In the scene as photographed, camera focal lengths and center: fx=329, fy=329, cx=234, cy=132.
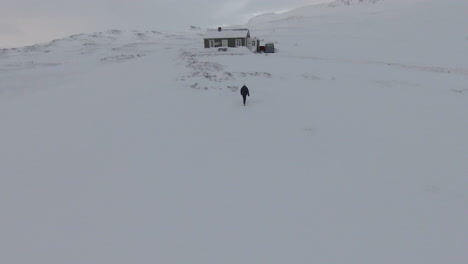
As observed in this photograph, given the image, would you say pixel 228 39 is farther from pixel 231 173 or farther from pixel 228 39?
pixel 231 173

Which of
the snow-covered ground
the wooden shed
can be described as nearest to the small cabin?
the wooden shed

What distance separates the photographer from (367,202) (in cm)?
991

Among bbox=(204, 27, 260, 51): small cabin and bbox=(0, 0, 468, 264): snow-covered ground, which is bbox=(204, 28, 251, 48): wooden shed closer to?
bbox=(204, 27, 260, 51): small cabin

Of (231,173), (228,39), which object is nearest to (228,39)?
(228,39)

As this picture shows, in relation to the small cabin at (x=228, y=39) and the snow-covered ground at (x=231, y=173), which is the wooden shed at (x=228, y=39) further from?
the snow-covered ground at (x=231, y=173)

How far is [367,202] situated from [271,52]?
36566 mm

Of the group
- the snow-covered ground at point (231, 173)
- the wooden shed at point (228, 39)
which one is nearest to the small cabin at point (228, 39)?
the wooden shed at point (228, 39)

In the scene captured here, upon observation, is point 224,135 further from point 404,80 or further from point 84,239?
point 404,80

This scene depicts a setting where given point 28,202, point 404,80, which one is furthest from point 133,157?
point 404,80

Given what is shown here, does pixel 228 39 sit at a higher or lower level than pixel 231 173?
higher

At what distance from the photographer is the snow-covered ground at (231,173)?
26.2 feet

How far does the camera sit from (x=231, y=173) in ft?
37.2

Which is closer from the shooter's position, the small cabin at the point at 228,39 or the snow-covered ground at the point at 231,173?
the snow-covered ground at the point at 231,173

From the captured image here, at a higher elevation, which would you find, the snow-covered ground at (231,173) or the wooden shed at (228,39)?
the wooden shed at (228,39)
